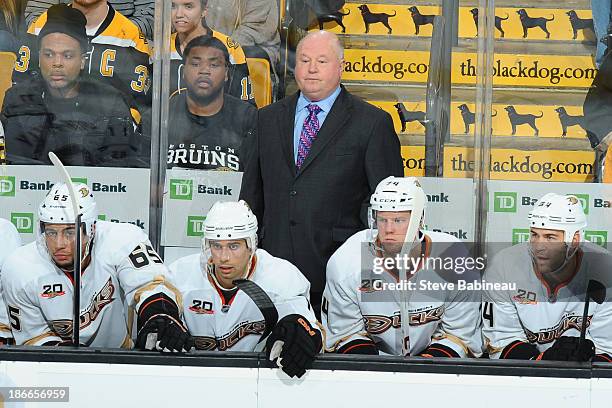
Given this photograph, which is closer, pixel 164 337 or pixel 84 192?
pixel 164 337

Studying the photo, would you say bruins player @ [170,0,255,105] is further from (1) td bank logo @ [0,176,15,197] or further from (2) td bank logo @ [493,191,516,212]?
(2) td bank logo @ [493,191,516,212]

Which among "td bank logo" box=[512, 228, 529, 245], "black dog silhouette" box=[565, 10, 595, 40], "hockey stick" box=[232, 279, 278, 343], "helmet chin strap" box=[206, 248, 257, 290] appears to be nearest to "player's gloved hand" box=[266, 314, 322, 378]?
"hockey stick" box=[232, 279, 278, 343]

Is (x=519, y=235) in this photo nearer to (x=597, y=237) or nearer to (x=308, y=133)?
(x=597, y=237)

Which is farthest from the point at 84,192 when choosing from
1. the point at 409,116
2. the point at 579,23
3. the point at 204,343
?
the point at 579,23

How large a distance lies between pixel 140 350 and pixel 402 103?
6.27 ft

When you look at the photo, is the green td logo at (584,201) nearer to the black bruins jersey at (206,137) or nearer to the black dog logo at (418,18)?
the black dog logo at (418,18)

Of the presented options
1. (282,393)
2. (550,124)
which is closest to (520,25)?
(550,124)

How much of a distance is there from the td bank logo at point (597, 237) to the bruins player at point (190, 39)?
4.68 feet

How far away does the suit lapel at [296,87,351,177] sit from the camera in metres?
4.71

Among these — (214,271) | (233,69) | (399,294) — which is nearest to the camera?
(399,294)

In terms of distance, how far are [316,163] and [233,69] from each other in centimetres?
69

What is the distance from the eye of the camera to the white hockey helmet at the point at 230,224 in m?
4.18

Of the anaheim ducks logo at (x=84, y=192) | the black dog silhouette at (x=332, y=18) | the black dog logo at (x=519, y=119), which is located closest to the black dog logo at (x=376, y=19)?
the black dog silhouette at (x=332, y=18)

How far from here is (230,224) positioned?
418 cm
